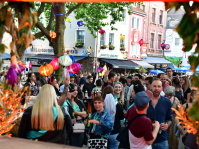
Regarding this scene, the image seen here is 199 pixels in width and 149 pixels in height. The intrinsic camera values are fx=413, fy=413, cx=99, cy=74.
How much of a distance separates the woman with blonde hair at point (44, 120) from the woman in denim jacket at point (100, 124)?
52.9 inches

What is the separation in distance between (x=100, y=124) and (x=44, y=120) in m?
1.69

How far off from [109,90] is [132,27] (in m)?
42.3

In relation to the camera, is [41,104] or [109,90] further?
[109,90]

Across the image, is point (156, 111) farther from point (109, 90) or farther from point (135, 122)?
point (109, 90)

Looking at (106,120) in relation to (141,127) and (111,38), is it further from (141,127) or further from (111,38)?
(111,38)

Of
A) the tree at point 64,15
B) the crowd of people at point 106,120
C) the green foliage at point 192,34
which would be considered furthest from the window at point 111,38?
the green foliage at point 192,34

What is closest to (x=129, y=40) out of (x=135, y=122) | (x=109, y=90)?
(x=109, y=90)

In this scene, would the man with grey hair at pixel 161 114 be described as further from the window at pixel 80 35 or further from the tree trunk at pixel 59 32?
the window at pixel 80 35

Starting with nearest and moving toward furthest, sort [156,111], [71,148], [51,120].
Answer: [71,148]
[51,120]
[156,111]

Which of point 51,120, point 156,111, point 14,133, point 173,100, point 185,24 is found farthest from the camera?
point 173,100

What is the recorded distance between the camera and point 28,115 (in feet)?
17.9

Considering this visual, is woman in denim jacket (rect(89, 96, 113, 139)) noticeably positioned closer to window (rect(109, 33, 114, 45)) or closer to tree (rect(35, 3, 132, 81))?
tree (rect(35, 3, 132, 81))

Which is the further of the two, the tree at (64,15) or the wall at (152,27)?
the wall at (152,27)

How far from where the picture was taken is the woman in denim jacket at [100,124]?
6887 millimetres
